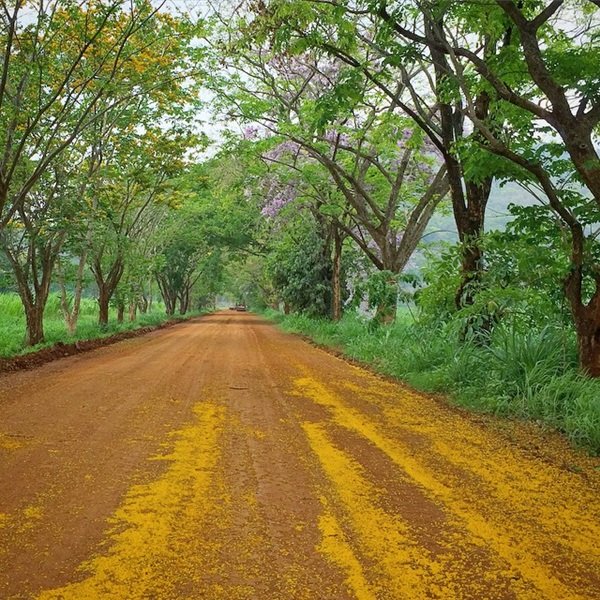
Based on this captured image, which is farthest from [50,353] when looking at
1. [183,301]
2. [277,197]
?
[183,301]

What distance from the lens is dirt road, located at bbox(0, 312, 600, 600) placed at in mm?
2672

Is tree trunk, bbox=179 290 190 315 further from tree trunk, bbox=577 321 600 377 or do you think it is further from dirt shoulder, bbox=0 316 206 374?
tree trunk, bbox=577 321 600 377

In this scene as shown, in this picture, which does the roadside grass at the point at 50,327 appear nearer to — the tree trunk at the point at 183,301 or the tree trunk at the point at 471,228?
the tree trunk at the point at 471,228

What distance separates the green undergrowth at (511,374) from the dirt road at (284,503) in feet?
1.50

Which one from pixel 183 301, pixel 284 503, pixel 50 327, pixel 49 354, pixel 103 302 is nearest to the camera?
pixel 284 503

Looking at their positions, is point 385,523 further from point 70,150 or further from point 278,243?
point 278,243

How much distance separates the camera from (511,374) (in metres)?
7.25

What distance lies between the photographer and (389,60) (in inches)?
283

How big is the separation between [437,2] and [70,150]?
11.2 meters

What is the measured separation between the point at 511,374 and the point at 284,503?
15.3 feet

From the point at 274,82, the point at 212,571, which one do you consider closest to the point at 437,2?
the point at 212,571

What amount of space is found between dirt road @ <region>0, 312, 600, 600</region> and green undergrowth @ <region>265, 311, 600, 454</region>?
458 millimetres

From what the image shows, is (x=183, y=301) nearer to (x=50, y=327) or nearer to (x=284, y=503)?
(x=50, y=327)

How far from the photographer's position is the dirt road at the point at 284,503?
2672mm
